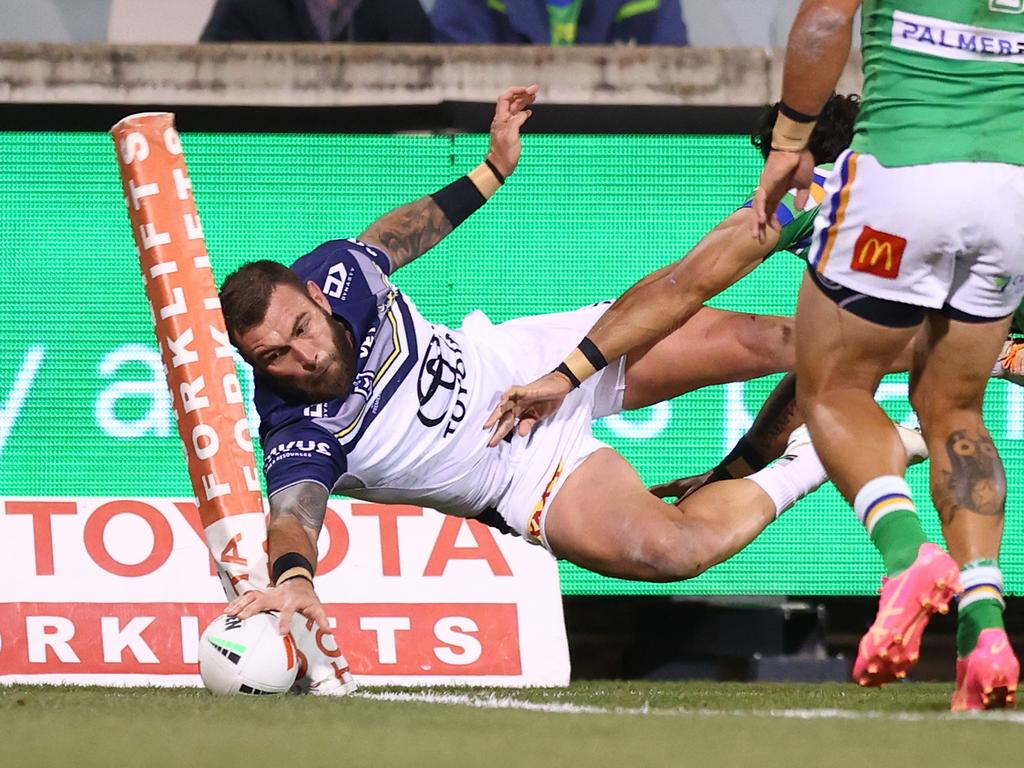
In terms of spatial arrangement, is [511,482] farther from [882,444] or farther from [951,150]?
[951,150]

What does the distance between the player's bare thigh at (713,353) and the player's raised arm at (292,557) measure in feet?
→ 4.15

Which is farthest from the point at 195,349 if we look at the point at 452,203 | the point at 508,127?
the point at 508,127

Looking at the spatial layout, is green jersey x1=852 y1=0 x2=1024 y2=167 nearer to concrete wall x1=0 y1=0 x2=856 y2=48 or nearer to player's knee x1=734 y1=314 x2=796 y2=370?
player's knee x1=734 y1=314 x2=796 y2=370

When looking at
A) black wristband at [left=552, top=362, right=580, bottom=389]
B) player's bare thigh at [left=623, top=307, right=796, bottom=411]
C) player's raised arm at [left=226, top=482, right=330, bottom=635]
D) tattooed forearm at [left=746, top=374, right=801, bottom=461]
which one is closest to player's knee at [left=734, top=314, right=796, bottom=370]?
player's bare thigh at [left=623, top=307, right=796, bottom=411]

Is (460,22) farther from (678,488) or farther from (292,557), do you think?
(292,557)

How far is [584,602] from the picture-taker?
7.23 metres

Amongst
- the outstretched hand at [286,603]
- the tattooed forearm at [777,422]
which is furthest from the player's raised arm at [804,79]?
the tattooed forearm at [777,422]

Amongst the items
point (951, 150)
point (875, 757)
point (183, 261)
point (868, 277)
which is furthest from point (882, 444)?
point (183, 261)

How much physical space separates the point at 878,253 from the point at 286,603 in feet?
5.28

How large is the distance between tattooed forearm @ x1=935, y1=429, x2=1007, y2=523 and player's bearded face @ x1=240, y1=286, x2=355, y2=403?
70.9 inches

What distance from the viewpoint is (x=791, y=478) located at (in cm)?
511

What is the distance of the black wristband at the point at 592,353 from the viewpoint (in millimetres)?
4914

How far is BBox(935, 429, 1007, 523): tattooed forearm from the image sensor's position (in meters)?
3.82

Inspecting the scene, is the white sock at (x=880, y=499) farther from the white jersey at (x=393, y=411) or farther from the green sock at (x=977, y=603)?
the white jersey at (x=393, y=411)
